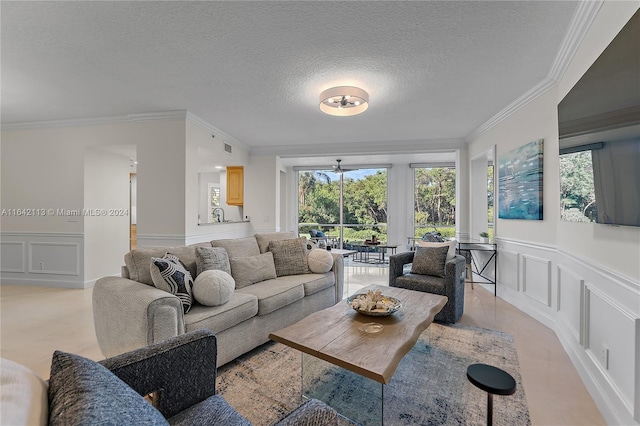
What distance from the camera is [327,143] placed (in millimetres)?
5621

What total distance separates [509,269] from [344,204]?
4060 mm

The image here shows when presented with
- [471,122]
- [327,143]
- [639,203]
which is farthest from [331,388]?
[327,143]

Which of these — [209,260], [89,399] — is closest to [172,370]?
[89,399]

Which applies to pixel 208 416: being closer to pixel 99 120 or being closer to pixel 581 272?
pixel 581 272

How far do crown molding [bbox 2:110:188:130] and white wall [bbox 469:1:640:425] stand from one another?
4.26 metres

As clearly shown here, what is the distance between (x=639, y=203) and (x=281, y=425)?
184cm

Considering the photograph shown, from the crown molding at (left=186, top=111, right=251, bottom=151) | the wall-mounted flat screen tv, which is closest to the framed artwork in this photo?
the wall-mounted flat screen tv

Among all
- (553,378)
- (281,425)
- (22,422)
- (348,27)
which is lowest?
(553,378)

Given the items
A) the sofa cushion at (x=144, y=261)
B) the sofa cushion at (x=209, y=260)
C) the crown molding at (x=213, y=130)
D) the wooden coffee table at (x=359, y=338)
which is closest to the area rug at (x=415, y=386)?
the wooden coffee table at (x=359, y=338)

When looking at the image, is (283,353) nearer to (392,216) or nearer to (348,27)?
(348,27)

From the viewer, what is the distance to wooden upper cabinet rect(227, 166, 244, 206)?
20.2ft

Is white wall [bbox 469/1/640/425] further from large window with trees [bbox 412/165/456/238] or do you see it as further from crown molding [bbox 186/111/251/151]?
crown molding [bbox 186/111/251/151]

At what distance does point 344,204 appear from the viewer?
7.26 metres

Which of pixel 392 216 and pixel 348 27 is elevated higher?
pixel 348 27
